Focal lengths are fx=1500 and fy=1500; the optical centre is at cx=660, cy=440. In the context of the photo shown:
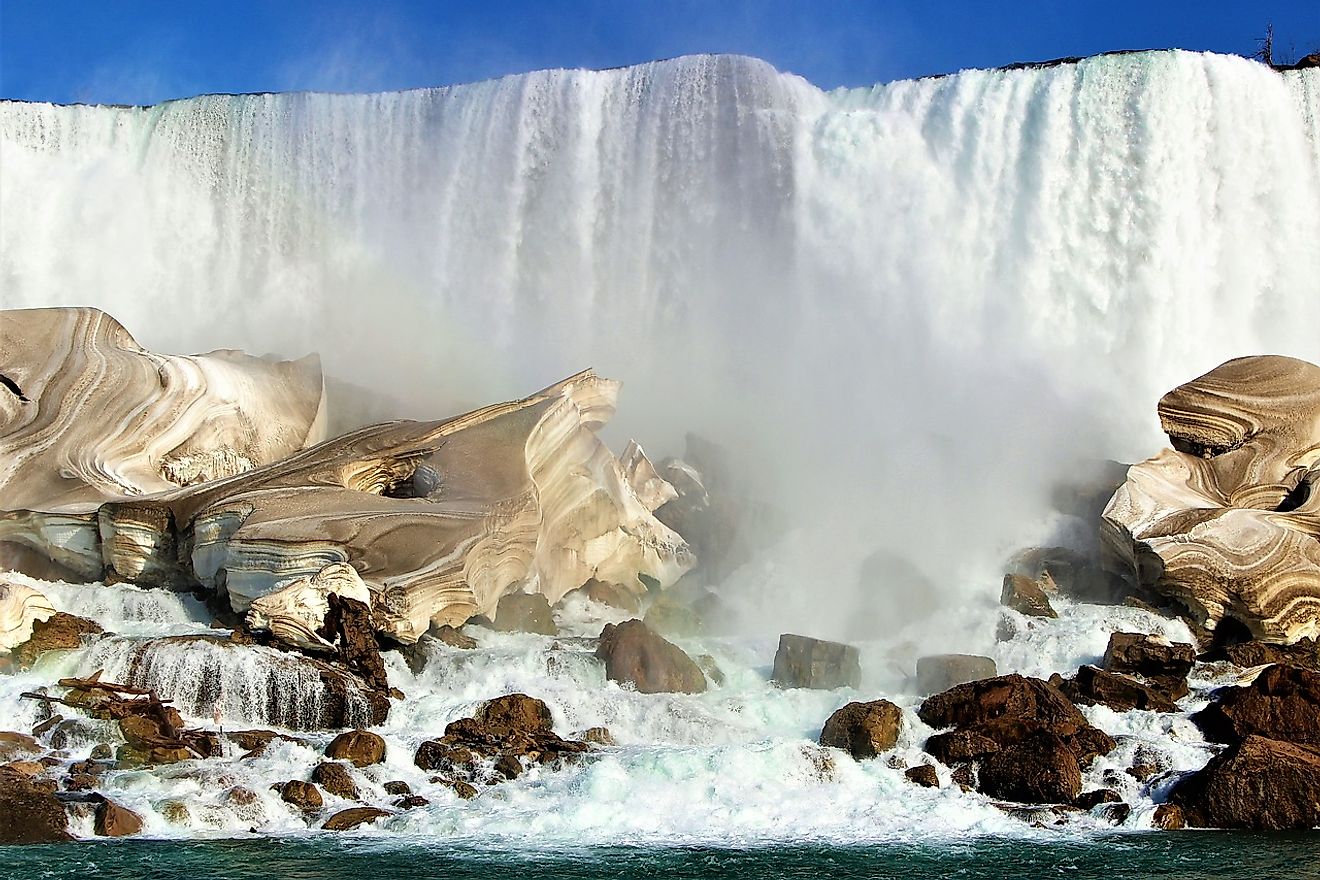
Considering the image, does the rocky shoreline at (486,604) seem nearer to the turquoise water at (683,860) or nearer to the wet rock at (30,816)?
the wet rock at (30,816)

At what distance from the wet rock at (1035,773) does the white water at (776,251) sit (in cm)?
806

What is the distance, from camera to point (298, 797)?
44.7ft

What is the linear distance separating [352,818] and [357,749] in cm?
143

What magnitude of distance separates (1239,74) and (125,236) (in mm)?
23597

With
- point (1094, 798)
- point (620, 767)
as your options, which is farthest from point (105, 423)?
point (1094, 798)

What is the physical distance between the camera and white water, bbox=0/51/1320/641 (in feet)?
86.9

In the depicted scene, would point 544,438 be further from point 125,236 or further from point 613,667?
point 125,236

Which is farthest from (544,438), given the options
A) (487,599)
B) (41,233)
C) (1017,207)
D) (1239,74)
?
(41,233)

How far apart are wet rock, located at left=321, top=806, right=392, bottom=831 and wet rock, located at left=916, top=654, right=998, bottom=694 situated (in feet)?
23.8

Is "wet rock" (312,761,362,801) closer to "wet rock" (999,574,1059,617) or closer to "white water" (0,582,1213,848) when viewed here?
"white water" (0,582,1213,848)

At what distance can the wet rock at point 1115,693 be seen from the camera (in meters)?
16.4

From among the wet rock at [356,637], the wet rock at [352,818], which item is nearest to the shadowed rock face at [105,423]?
the wet rock at [356,637]

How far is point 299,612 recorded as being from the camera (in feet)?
56.1

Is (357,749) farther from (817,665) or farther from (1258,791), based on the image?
(1258,791)
